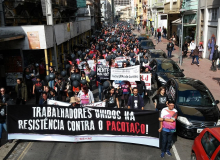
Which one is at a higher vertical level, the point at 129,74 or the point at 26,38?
the point at 26,38

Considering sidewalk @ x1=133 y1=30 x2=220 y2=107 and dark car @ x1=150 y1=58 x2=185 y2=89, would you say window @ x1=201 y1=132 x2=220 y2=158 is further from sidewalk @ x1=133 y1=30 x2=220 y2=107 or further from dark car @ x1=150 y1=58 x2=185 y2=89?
sidewalk @ x1=133 y1=30 x2=220 y2=107

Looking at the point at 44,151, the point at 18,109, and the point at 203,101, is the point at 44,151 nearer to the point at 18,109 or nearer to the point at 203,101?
the point at 18,109

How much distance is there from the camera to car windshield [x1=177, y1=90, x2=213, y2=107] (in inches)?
340

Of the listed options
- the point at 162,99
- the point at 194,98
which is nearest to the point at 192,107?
the point at 194,98

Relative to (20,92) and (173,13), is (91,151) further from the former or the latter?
(173,13)

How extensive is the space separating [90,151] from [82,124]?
782mm

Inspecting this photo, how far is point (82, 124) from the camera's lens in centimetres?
758

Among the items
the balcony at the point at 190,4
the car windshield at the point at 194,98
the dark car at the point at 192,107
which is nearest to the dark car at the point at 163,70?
the dark car at the point at 192,107

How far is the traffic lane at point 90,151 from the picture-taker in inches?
281

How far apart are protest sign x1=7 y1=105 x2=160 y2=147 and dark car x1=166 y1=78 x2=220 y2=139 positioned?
1.12 metres

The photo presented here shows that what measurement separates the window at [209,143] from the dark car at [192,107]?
215 centimetres

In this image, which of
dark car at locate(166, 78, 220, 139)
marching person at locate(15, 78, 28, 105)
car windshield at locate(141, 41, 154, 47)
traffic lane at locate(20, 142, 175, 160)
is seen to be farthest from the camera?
car windshield at locate(141, 41, 154, 47)

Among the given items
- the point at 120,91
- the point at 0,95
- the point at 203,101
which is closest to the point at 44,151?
the point at 0,95

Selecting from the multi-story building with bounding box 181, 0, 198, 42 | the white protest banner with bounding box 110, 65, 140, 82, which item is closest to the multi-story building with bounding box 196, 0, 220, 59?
the multi-story building with bounding box 181, 0, 198, 42
